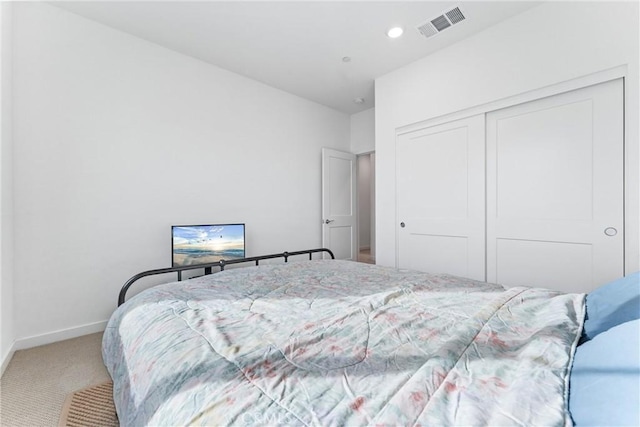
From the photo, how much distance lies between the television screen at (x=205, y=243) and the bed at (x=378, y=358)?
1.47 m

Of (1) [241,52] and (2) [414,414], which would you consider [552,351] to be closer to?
(2) [414,414]

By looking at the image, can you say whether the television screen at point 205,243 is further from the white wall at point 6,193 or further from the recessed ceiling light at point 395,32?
the recessed ceiling light at point 395,32

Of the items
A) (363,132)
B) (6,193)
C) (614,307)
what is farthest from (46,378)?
(363,132)

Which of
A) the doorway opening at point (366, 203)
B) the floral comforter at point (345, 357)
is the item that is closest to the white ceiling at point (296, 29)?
the floral comforter at point (345, 357)

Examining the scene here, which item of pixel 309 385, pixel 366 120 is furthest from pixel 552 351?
pixel 366 120

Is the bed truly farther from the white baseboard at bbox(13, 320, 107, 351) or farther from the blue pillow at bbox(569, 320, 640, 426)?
the white baseboard at bbox(13, 320, 107, 351)

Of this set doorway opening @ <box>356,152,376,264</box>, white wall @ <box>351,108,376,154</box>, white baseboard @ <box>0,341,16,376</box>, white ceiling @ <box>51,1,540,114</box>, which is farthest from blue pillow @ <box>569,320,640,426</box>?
doorway opening @ <box>356,152,376,264</box>

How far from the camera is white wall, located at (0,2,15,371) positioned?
1.97 metres

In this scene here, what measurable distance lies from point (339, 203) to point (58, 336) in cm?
367

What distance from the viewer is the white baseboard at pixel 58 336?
223 centimetres

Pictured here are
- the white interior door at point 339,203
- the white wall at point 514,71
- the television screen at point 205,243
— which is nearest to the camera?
the white wall at point 514,71

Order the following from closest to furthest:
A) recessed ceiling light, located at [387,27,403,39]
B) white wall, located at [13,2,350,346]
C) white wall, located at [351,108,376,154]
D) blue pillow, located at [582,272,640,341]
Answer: blue pillow, located at [582,272,640,341]
white wall, located at [13,2,350,346]
recessed ceiling light, located at [387,27,403,39]
white wall, located at [351,108,376,154]

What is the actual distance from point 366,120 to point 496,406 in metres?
4.72

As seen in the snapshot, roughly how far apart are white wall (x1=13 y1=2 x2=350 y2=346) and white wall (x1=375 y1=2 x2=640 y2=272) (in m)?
1.72
